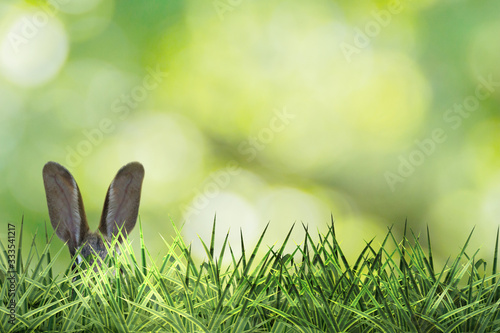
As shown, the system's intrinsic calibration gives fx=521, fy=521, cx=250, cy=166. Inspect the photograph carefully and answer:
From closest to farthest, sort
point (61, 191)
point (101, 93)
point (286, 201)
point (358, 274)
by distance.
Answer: point (358, 274) → point (61, 191) → point (101, 93) → point (286, 201)

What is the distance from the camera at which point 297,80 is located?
2.88 meters

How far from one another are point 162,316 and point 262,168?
204cm

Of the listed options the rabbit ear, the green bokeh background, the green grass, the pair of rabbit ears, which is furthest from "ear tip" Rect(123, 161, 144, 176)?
the green bokeh background

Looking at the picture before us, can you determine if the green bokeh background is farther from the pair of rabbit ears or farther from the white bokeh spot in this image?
the pair of rabbit ears

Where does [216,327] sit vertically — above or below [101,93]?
below

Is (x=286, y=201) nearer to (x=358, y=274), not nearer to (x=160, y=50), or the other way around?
(x=160, y=50)

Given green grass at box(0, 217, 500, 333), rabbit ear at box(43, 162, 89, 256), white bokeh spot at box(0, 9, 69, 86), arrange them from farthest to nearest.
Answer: white bokeh spot at box(0, 9, 69, 86) < rabbit ear at box(43, 162, 89, 256) < green grass at box(0, 217, 500, 333)

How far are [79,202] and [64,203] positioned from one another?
4 cm

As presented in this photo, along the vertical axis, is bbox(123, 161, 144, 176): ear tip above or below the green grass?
above

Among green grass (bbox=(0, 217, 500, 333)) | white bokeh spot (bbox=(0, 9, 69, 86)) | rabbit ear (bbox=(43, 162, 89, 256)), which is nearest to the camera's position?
green grass (bbox=(0, 217, 500, 333))

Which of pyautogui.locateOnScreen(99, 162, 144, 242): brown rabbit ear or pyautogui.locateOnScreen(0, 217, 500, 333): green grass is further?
pyautogui.locateOnScreen(99, 162, 144, 242): brown rabbit ear

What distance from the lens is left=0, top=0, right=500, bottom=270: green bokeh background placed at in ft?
7.99

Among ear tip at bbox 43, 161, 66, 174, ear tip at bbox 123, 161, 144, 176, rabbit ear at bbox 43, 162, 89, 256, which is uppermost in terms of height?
ear tip at bbox 123, 161, 144, 176

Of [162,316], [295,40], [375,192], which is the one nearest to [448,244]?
[375,192]
